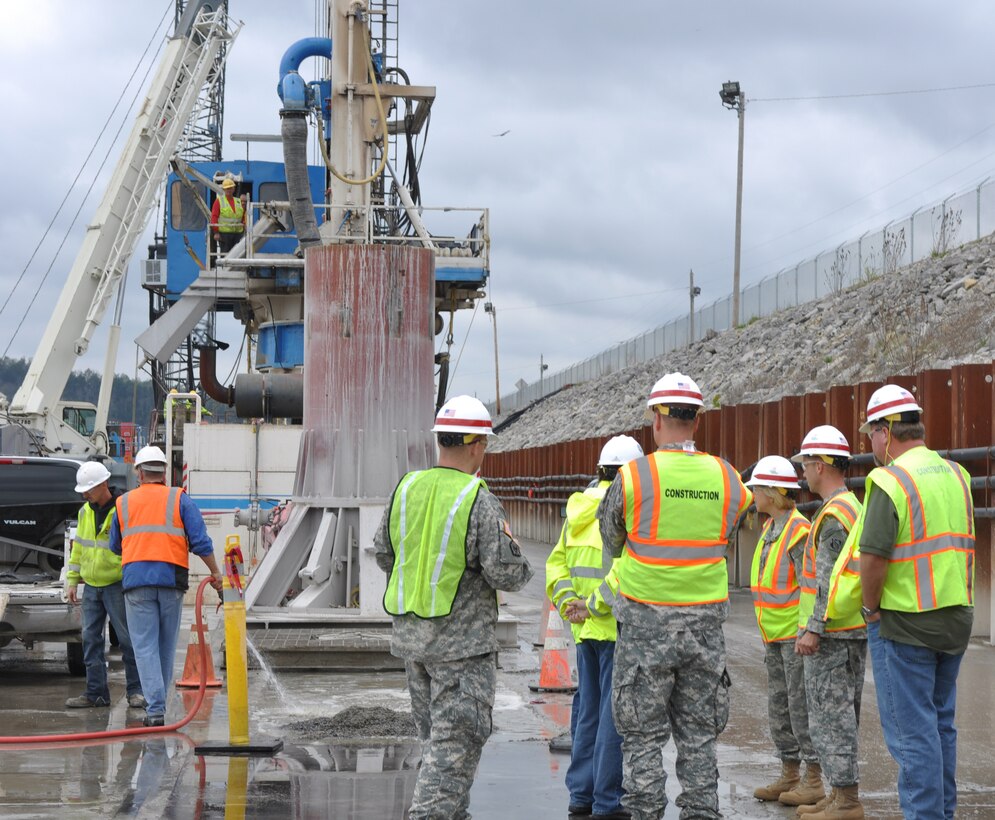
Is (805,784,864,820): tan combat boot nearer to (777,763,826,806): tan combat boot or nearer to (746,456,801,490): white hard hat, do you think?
(777,763,826,806): tan combat boot

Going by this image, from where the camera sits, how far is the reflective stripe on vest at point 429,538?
6.02m

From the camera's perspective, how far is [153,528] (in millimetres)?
9875

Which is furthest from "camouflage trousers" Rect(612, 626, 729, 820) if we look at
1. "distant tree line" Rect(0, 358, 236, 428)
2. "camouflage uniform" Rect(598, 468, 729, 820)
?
"distant tree line" Rect(0, 358, 236, 428)

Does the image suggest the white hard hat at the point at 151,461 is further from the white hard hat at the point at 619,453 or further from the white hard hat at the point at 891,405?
the white hard hat at the point at 891,405

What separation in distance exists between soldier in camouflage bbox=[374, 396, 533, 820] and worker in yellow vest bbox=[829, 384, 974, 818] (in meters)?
1.56

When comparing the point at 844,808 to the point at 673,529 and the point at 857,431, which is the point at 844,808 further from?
the point at 857,431

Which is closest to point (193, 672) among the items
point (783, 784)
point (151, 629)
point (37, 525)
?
point (151, 629)

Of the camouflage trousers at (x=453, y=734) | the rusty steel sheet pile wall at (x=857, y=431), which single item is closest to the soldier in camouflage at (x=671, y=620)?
the camouflage trousers at (x=453, y=734)

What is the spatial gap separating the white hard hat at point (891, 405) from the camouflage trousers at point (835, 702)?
4.12 ft

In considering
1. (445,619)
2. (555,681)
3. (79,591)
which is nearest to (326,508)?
(79,591)

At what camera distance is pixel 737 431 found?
21.9 m

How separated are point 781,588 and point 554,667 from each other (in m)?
4.34

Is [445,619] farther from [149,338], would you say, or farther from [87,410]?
[87,410]

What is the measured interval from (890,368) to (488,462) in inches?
1122
